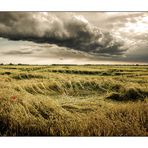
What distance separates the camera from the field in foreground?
3.75m

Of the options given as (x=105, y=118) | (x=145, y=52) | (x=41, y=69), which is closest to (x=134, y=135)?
(x=105, y=118)

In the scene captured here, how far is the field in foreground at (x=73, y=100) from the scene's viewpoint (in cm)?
375

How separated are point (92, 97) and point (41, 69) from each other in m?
0.70

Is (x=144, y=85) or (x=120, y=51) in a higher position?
(x=120, y=51)

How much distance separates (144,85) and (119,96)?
319mm

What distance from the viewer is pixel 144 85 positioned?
3.90 metres

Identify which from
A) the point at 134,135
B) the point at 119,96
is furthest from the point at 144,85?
the point at 134,135

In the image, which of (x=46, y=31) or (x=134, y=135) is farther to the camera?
(x=46, y=31)

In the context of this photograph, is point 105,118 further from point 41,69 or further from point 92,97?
point 41,69

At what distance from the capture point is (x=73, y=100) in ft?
12.9

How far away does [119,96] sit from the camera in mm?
3910
